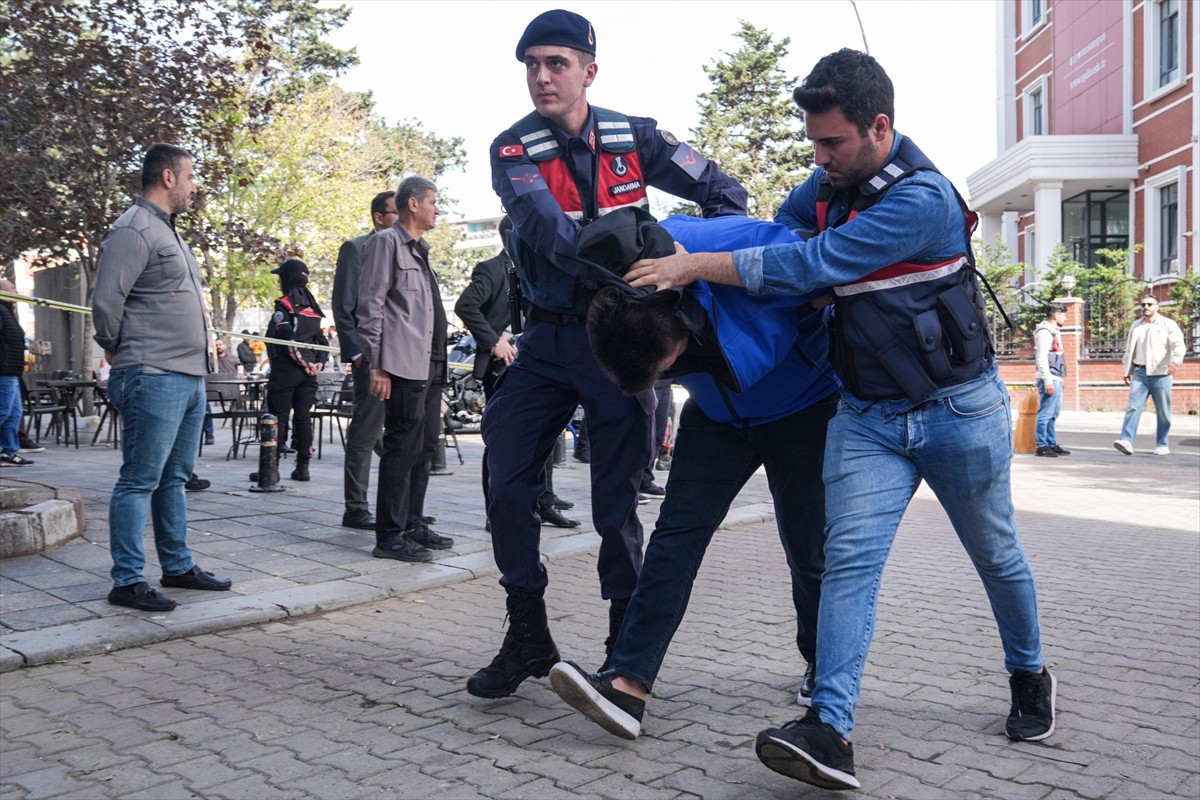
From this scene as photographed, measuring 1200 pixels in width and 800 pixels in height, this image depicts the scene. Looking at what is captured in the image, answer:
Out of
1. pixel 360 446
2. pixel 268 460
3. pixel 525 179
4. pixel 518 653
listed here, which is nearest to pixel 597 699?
pixel 518 653

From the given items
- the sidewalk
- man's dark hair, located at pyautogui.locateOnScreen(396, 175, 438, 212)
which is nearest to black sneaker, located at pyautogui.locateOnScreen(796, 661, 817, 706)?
the sidewalk

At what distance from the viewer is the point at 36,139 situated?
14258 millimetres

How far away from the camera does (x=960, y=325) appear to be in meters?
Result: 3.21

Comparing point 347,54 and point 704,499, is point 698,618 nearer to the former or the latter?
point 704,499

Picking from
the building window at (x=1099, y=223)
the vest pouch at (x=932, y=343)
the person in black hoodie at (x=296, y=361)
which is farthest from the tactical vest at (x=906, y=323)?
the building window at (x=1099, y=223)

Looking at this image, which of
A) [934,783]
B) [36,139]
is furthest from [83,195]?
[934,783]

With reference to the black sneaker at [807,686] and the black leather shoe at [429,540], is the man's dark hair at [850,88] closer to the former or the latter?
the black sneaker at [807,686]

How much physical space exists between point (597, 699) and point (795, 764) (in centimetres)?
69

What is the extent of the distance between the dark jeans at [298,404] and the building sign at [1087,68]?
26.5m

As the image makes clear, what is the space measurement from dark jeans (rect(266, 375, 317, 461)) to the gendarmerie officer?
6932 millimetres

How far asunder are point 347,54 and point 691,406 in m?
47.7

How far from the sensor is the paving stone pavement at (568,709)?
10.6 ft

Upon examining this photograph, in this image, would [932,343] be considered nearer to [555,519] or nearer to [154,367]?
[154,367]

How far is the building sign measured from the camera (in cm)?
3052
